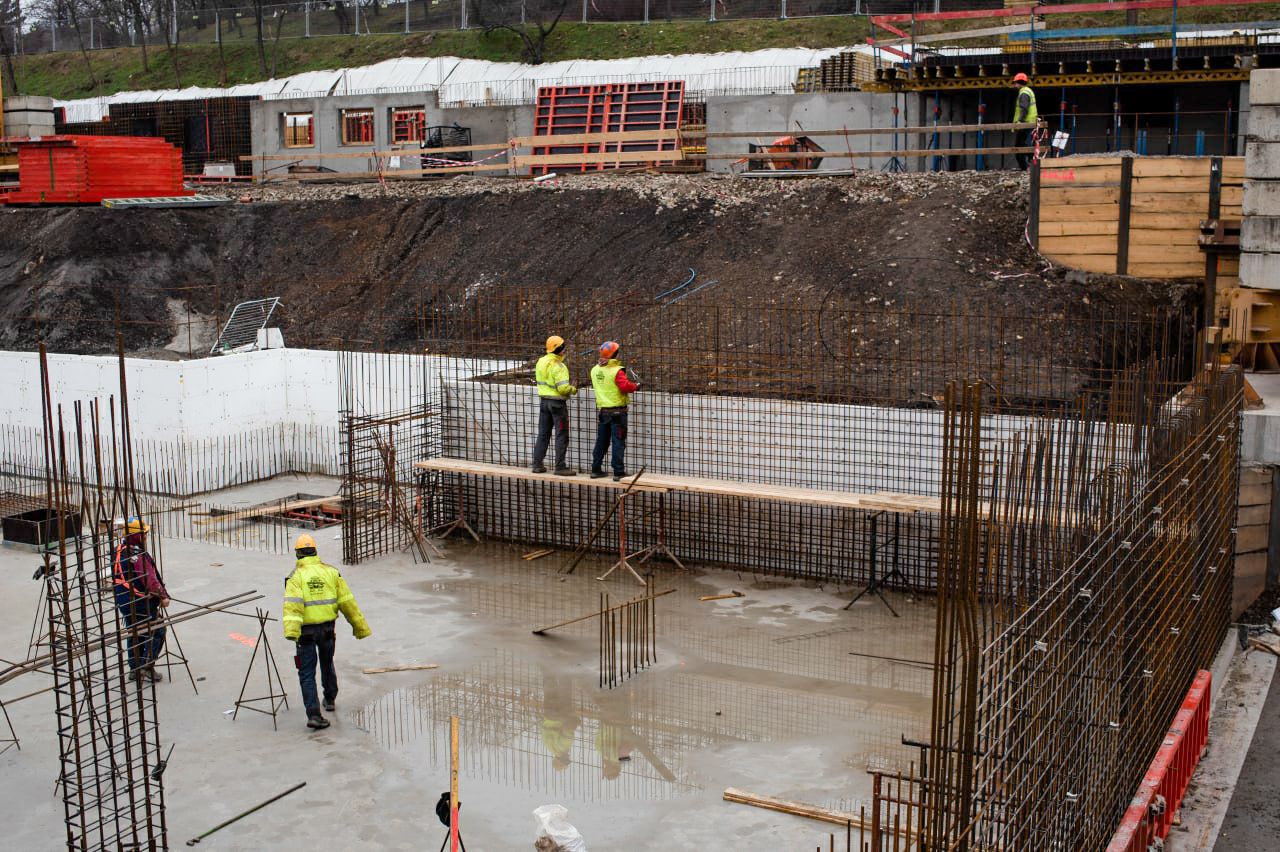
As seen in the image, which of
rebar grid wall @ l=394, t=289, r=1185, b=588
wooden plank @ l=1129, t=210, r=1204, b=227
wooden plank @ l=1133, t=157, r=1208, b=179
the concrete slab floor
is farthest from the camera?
wooden plank @ l=1129, t=210, r=1204, b=227

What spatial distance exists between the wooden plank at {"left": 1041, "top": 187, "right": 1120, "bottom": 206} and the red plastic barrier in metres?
10.1

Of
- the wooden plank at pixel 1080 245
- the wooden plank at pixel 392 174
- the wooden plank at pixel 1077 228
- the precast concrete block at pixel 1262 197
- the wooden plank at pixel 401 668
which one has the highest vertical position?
the wooden plank at pixel 392 174

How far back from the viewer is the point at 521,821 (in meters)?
9.39

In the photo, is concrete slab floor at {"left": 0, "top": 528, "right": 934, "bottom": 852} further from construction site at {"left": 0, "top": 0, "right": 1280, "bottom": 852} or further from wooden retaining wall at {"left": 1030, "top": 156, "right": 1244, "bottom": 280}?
wooden retaining wall at {"left": 1030, "top": 156, "right": 1244, "bottom": 280}

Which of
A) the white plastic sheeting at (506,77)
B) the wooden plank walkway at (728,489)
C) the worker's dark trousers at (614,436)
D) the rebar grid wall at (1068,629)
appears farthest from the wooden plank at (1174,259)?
the white plastic sheeting at (506,77)

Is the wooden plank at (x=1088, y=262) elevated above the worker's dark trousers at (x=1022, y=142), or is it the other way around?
the worker's dark trousers at (x=1022, y=142)

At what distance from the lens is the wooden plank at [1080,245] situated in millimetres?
18922

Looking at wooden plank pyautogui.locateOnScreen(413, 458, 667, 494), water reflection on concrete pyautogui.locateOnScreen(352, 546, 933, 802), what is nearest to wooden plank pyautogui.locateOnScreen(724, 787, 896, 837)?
water reflection on concrete pyautogui.locateOnScreen(352, 546, 933, 802)

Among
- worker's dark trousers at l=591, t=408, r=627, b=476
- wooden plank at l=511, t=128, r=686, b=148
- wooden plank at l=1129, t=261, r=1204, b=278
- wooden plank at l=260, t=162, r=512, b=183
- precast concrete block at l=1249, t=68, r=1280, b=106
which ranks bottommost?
worker's dark trousers at l=591, t=408, r=627, b=476

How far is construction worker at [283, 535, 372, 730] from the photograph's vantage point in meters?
→ 10.7

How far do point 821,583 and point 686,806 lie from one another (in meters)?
5.76

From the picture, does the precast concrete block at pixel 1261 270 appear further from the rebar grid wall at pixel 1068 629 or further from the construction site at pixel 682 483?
the rebar grid wall at pixel 1068 629

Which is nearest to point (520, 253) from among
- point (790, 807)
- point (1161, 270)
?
point (1161, 270)

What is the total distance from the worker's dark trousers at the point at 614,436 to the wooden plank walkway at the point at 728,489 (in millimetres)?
216
